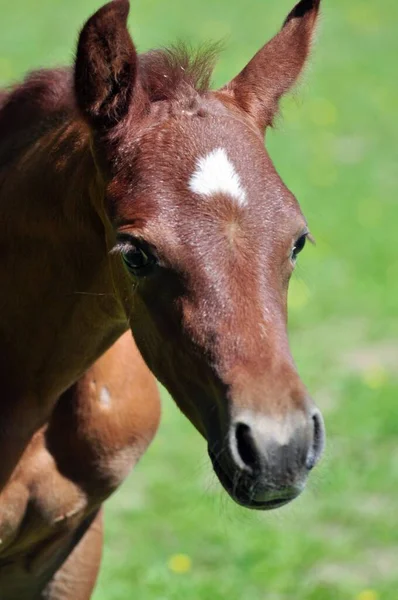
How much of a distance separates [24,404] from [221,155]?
3.53ft

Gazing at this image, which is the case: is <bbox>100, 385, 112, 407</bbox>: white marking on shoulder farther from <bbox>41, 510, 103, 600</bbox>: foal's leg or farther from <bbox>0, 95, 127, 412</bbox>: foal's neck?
<bbox>41, 510, 103, 600</bbox>: foal's leg

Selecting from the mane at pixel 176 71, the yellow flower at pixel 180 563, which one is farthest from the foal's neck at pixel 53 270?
the yellow flower at pixel 180 563

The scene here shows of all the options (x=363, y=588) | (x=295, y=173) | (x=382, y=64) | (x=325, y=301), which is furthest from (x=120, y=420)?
(x=382, y=64)

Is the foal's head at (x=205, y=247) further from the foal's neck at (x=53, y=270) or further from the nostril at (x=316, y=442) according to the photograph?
the foal's neck at (x=53, y=270)

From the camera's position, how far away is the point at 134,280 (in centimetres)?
296

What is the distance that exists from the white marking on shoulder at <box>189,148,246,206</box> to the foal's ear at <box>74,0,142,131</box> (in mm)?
317

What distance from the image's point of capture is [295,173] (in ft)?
36.3

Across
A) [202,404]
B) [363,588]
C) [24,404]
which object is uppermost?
[202,404]

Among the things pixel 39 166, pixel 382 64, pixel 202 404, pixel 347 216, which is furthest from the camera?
pixel 382 64

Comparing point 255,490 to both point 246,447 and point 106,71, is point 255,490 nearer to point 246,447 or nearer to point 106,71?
point 246,447

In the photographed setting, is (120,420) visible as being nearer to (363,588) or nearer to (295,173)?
(363,588)

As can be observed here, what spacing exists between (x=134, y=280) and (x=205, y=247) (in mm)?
258

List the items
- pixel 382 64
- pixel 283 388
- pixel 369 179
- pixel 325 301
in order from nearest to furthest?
pixel 283 388 → pixel 325 301 → pixel 369 179 → pixel 382 64

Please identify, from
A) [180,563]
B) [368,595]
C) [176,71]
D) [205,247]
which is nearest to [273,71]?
[176,71]
